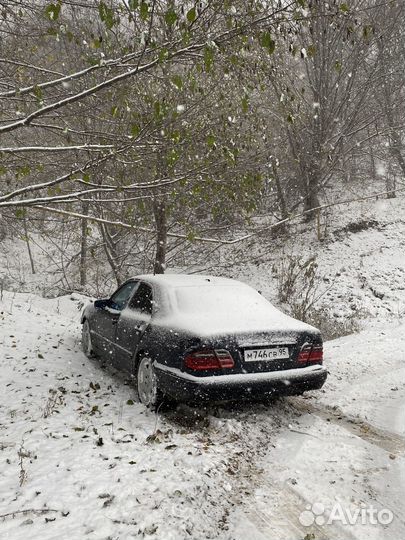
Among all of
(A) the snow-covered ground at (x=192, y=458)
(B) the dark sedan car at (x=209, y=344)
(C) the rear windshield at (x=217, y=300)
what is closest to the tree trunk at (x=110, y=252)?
(A) the snow-covered ground at (x=192, y=458)

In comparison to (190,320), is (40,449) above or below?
below

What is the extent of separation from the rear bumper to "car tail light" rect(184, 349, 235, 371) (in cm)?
10

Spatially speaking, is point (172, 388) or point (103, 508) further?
point (172, 388)

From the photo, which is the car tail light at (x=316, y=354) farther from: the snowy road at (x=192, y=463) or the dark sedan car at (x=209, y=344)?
the snowy road at (x=192, y=463)

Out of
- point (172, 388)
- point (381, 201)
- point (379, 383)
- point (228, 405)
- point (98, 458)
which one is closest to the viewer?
point (98, 458)

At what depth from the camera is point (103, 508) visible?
328 centimetres

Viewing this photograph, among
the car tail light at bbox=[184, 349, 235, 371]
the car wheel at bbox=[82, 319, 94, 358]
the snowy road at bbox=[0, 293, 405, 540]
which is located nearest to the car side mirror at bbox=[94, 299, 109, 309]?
the car wheel at bbox=[82, 319, 94, 358]

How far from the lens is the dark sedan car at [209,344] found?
474 centimetres

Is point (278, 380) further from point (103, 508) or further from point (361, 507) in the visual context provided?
point (103, 508)

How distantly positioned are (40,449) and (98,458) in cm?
62

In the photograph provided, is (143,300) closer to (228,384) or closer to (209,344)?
(209,344)

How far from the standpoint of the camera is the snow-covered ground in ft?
10.5

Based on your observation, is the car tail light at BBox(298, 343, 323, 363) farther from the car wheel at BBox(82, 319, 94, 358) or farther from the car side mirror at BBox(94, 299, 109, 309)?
the car wheel at BBox(82, 319, 94, 358)

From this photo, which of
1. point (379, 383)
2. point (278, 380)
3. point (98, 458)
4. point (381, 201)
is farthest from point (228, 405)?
point (381, 201)
